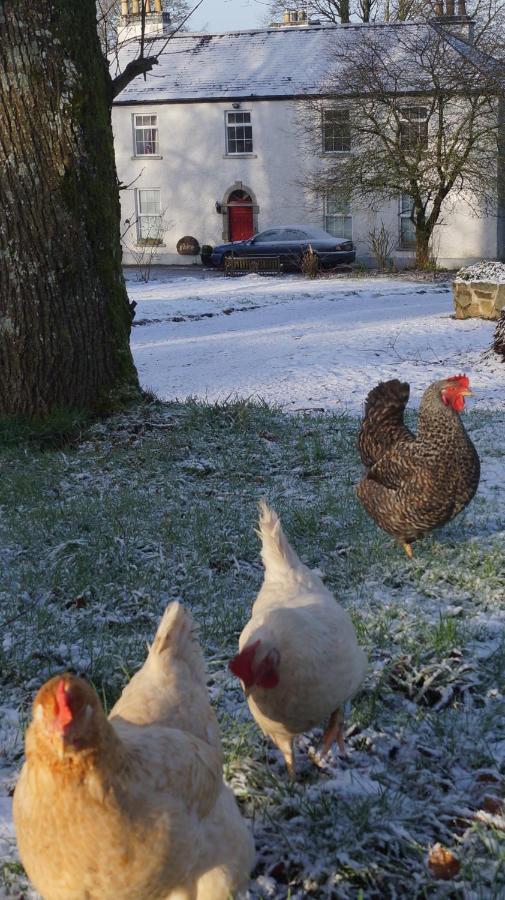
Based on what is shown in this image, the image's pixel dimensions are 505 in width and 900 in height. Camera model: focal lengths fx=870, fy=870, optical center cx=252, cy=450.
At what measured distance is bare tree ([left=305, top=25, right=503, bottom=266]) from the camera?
28359mm

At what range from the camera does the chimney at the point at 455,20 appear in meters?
32.3

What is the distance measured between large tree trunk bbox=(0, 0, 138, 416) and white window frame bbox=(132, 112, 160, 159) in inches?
1245

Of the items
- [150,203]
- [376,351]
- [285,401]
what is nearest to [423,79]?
A: [150,203]

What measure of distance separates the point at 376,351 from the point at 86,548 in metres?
8.37

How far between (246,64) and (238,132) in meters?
3.19

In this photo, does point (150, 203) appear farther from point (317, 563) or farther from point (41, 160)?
point (317, 563)

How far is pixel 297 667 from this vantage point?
9.84 feet

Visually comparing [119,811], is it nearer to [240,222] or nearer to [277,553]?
[277,553]

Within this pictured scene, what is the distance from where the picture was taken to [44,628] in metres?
4.21

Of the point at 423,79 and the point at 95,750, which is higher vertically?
the point at 423,79

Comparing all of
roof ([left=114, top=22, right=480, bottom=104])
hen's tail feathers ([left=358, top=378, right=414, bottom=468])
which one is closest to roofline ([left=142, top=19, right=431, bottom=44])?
roof ([left=114, top=22, right=480, bottom=104])

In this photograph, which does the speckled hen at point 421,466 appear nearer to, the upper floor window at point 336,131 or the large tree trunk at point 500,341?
the large tree trunk at point 500,341

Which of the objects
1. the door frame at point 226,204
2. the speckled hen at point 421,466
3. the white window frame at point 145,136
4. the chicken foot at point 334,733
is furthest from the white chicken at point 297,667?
the white window frame at point 145,136

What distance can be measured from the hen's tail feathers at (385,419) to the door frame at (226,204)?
32.7m
